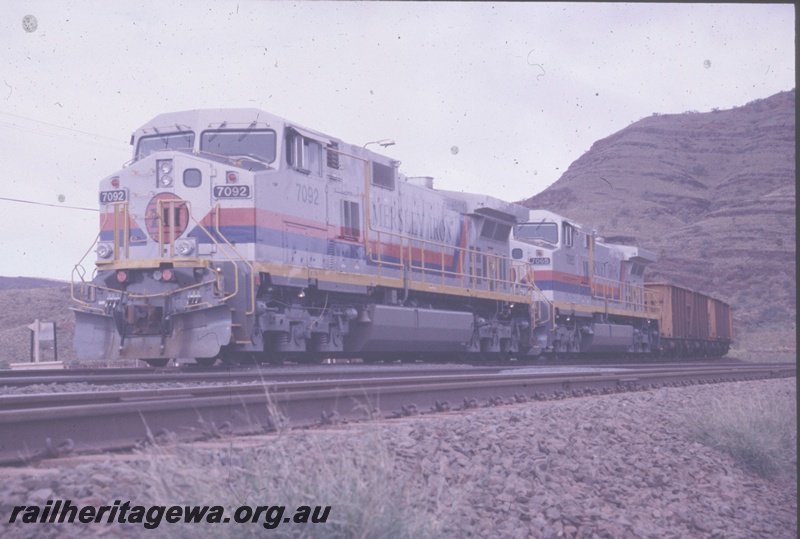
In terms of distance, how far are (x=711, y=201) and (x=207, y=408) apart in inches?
2684

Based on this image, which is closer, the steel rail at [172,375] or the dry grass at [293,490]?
the dry grass at [293,490]

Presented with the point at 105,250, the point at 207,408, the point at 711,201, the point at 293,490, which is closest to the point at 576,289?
the point at 105,250

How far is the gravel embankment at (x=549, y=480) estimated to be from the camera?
3.95 metres

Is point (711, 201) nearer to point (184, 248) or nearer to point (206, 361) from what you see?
point (206, 361)

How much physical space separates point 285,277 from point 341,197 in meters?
2.29

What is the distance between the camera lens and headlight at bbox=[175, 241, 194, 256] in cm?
1167

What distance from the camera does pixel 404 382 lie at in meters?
9.42

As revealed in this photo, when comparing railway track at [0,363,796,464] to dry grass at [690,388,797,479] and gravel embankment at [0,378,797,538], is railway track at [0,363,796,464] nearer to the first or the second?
gravel embankment at [0,378,797,538]

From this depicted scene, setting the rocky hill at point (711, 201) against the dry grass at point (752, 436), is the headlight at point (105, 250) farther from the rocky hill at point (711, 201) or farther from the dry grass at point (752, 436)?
the rocky hill at point (711, 201)

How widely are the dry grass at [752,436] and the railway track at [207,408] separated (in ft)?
6.54

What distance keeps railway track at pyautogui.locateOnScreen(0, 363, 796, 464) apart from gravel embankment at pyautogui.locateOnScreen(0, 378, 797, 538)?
36cm

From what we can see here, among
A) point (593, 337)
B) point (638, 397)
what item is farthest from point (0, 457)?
point (593, 337)

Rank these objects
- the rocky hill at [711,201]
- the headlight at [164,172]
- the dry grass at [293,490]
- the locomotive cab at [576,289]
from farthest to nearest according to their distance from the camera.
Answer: the rocky hill at [711,201], the locomotive cab at [576,289], the headlight at [164,172], the dry grass at [293,490]

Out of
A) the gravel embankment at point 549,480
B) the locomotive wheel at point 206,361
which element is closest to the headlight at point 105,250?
the locomotive wheel at point 206,361
